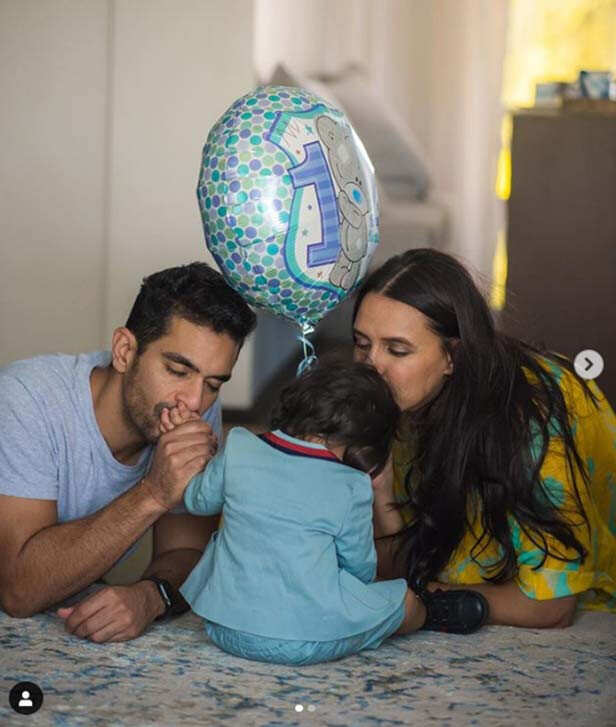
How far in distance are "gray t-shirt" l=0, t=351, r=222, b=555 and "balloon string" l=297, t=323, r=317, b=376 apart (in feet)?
1.04

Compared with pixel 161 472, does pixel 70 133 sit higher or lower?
higher

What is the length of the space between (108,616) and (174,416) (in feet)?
1.07

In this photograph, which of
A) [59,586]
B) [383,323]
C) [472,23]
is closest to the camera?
[59,586]

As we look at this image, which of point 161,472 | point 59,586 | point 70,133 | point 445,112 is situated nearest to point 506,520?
point 161,472

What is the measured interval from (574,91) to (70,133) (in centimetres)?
161

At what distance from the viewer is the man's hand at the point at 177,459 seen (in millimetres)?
2092

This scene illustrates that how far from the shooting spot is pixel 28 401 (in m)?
2.20

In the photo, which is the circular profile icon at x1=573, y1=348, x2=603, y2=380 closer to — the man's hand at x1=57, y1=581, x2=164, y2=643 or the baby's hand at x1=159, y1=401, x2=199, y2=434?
the baby's hand at x1=159, y1=401, x2=199, y2=434

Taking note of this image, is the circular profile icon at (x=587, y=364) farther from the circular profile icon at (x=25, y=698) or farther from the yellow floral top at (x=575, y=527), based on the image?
the circular profile icon at (x=25, y=698)

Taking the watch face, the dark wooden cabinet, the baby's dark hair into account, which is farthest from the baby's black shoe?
the dark wooden cabinet

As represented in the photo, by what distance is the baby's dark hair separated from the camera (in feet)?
6.59

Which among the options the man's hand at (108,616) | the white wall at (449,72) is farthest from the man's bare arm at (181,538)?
the white wall at (449,72)

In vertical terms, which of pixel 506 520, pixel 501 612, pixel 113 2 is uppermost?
pixel 113 2

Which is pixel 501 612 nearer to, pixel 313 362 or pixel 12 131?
pixel 313 362
